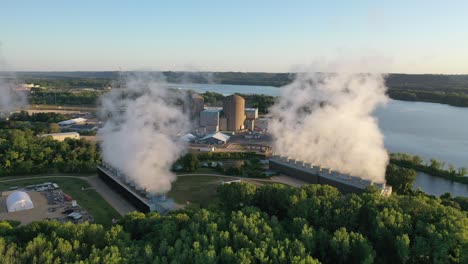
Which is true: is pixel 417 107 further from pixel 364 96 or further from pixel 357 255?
pixel 357 255

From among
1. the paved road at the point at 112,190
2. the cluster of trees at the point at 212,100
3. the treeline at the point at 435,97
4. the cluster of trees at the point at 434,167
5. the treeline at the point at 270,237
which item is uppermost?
the treeline at the point at 435,97

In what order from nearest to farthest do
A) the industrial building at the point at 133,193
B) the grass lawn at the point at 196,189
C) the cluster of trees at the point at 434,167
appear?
the industrial building at the point at 133,193
the grass lawn at the point at 196,189
the cluster of trees at the point at 434,167

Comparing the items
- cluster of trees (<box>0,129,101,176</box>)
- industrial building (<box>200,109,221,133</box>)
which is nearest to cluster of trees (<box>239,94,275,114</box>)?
industrial building (<box>200,109,221,133</box>)

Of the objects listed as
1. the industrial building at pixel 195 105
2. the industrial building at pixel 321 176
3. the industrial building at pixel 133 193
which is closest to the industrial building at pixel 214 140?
the industrial building at pixel 195 105

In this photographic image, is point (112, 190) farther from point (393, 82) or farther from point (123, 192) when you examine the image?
point (393, 82)

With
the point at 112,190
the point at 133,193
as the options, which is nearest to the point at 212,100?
the point at 112,190

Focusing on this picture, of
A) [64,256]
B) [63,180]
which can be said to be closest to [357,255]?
[64,256]

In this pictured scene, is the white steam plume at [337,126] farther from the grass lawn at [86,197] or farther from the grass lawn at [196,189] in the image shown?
the grass lawn at [86,197]
